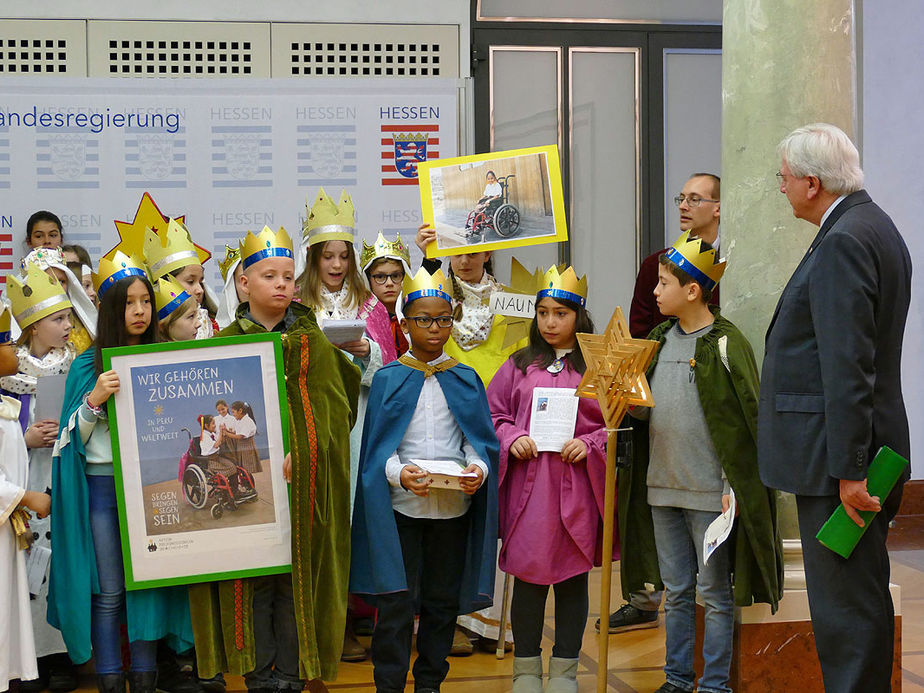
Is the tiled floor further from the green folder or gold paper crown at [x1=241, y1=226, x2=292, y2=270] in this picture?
gold paper crown at [x1=241, y1=226, x2=292, y2=270]

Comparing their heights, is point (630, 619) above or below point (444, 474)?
below

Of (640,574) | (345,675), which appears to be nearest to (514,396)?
(640,574)

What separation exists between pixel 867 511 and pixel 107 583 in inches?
95.0

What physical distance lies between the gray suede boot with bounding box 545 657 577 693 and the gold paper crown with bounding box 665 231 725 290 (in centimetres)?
140

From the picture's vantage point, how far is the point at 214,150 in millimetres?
6254

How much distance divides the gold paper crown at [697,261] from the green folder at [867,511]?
101cm

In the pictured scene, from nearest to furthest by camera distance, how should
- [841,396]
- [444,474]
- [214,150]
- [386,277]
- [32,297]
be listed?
[841,396], [444,474], [32,297], [386,277], [214,150]

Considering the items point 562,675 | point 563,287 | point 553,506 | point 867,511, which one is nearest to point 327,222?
point 563,287

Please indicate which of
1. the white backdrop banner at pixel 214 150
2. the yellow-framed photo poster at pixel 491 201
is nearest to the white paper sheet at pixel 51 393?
the yellow-framed photo poster at pixel 491 201

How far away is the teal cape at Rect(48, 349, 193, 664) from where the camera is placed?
11.3 ft

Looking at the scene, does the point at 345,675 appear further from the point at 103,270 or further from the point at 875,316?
the point at 875,316

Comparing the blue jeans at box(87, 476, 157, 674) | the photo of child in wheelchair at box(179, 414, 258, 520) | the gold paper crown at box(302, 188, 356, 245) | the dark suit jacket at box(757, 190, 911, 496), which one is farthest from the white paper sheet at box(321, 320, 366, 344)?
the dark suit jacket at box(757, 190, 911, 496)

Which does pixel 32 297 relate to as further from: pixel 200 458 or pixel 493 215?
pixel 493 215

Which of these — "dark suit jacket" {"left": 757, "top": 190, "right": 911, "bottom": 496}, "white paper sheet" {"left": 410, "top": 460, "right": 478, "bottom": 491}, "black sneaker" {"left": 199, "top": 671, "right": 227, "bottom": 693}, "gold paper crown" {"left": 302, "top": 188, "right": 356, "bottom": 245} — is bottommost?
"black sneaker" {"left": 199, "top": 671, "right": 227, "bottom": 693}
